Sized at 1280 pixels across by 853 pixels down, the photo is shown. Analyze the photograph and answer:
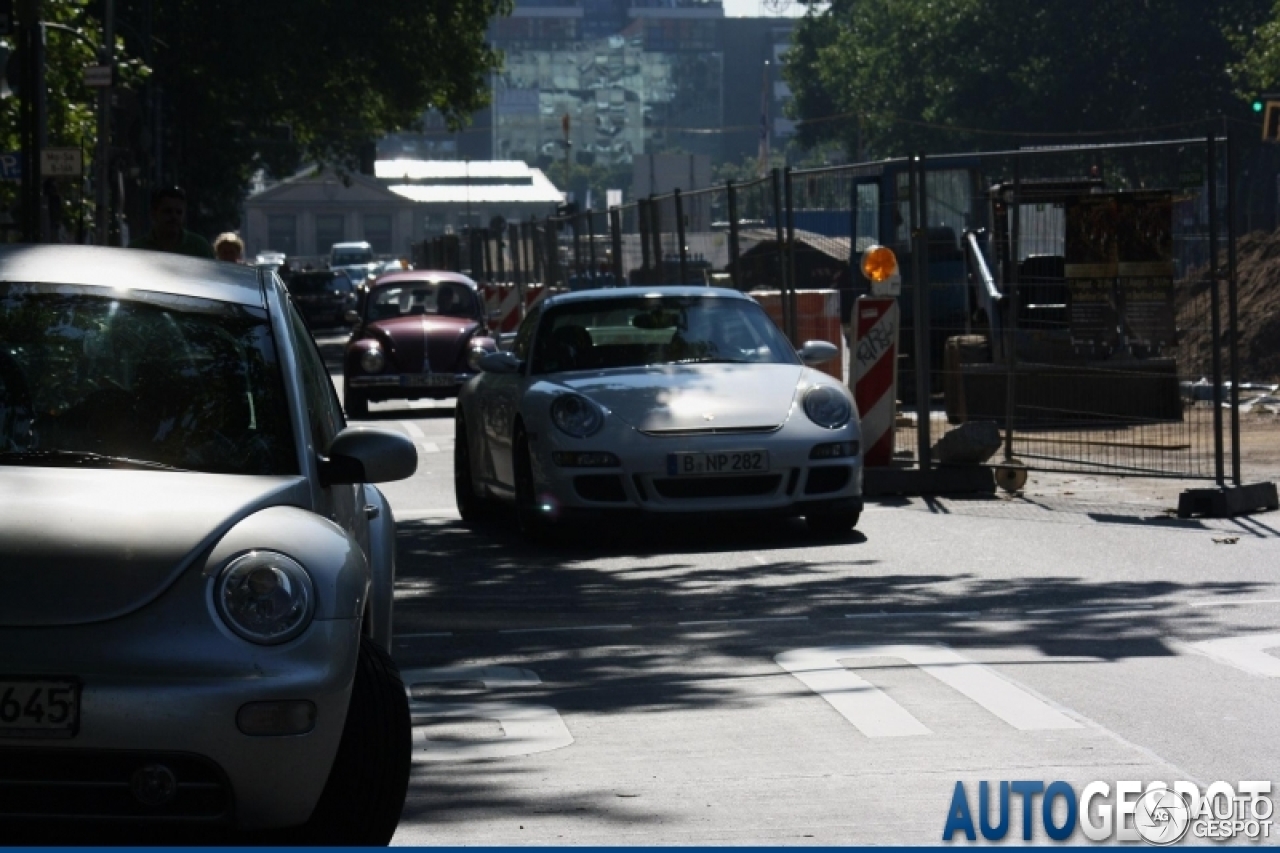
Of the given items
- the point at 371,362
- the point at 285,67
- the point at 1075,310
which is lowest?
the point at 371,362

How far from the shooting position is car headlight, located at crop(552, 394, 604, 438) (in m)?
12.1

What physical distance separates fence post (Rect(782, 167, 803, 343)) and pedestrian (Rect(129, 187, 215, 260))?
5.63m

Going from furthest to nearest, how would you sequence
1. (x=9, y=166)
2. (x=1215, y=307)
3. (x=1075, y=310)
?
(x=9, y=166) < (x=1075, y=310) < (x=1215, y=307)

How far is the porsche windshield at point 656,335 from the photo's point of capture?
43.3 feet

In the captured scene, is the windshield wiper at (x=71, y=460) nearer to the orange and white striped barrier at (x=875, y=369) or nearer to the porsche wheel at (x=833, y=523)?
the porsche wheel at (x=833, y=523)

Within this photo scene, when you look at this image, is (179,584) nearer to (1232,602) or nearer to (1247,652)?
(1247,652)

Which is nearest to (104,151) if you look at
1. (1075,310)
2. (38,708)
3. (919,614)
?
(1075,310)

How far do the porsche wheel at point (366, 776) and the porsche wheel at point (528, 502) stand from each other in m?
7.13

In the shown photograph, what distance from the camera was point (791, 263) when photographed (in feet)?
57.7

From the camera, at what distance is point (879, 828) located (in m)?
5.60

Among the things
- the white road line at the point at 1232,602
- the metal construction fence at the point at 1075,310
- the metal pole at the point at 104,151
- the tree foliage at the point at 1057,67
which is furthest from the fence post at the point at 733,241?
the tree foliage at the point at 1057,67

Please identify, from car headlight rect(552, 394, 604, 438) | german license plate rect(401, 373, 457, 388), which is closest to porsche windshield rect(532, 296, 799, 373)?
car headlight rect(552, 394, 604, 438)

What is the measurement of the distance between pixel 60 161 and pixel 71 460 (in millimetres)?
17159

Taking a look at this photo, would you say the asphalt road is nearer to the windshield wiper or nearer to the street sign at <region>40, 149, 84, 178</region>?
the windshield wiper
